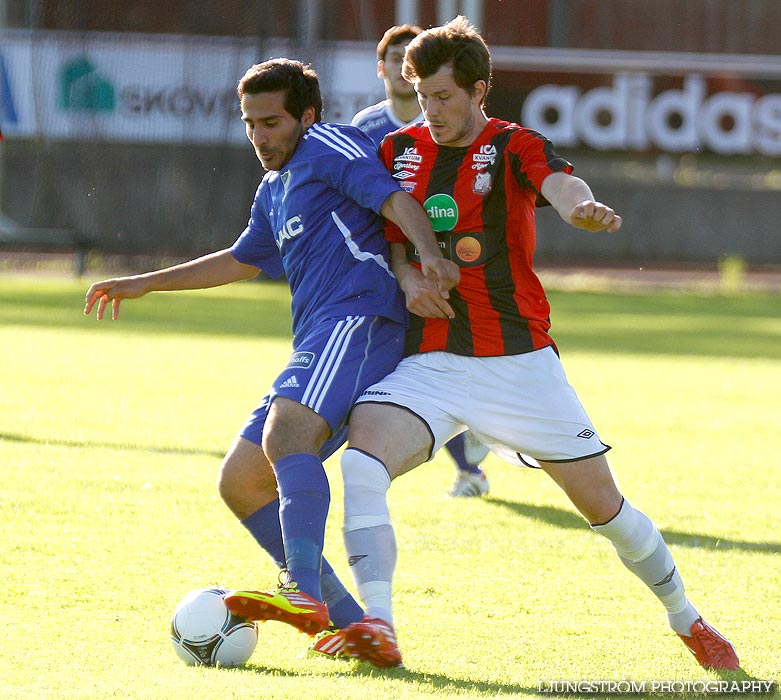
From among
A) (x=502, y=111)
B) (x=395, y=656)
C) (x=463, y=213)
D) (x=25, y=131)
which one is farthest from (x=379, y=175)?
(x=502, y=111)

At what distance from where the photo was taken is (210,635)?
395 cm

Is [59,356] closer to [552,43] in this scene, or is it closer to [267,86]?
[267,86]

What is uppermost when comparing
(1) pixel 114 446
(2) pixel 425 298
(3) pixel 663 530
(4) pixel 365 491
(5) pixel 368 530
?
(2) pixel 425 298

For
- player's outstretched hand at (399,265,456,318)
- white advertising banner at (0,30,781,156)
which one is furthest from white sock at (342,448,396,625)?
white advertising banner at (0,30,781,156)

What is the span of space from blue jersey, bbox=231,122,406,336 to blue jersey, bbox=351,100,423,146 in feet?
7.73

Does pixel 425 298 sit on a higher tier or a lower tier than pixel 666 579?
higher

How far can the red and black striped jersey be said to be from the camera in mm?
4152

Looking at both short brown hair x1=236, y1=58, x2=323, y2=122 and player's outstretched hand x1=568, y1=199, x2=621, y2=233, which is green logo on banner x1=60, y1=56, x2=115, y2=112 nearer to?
short brown hair x1=236, y1=58, x2=323, y2=122

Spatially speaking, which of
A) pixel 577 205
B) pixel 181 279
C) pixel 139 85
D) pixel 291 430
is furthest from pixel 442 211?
pixel 139 85

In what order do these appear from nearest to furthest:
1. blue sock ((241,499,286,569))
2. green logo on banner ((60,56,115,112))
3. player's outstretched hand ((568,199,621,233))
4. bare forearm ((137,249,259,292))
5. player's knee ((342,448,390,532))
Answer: player's outstretched hand ((568,199,621,233)), player's knee ((342,448,390,532)), blue sock ((241,499,286,569)), bare forearm ((137,249,259,292)), green logo on banner ((60,56,115,112))

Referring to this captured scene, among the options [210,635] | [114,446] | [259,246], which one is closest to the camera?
[210,635]

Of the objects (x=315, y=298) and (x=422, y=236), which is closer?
(x=422, y=236)

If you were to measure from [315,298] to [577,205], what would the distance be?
0.98 meters

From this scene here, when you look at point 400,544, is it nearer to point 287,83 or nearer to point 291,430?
point 291,430
